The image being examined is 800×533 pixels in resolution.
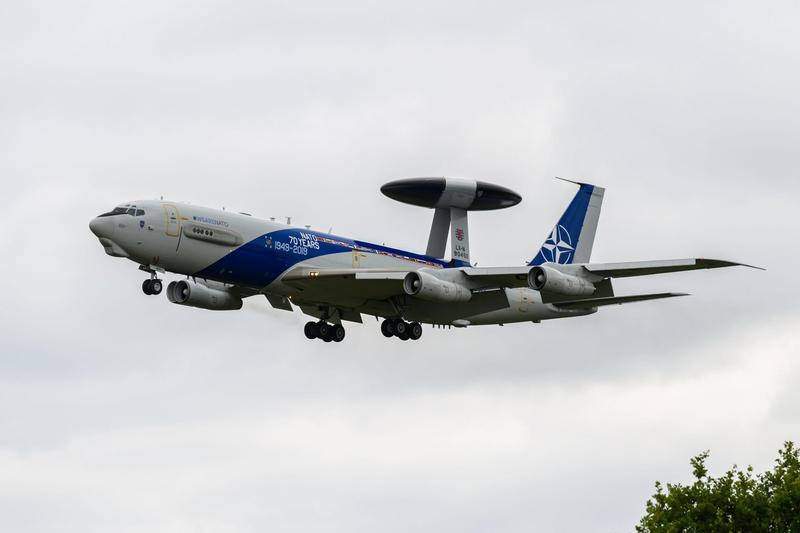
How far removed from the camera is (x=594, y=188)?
250 ft

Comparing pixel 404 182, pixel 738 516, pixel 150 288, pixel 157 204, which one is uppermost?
pixel 404 182

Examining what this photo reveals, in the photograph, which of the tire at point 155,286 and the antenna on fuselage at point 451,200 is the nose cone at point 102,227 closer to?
the tire at point 155,286

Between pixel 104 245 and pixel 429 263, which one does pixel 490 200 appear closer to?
pixel 429 263

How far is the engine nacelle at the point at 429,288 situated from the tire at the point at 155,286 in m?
10.8

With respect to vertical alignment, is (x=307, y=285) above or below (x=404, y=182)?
below

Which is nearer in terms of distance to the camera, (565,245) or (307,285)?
(307,285)

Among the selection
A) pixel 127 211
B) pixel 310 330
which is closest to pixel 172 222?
pixel 127 211

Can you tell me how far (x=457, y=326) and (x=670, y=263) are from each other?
12.7m

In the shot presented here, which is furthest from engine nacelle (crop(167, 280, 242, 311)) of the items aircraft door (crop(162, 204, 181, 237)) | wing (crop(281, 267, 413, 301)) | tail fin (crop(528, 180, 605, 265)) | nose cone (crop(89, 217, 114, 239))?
tail fin (crop(528, 180, 605, 265))

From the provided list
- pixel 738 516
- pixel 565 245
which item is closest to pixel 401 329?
pixel 565 245

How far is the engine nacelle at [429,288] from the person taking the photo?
61969 mm

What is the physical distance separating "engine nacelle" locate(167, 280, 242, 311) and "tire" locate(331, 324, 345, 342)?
16.3 feet

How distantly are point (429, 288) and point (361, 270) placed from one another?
322 centimetres

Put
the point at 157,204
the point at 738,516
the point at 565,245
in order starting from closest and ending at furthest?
the point at 738,516
the point at 157,204
the point at 565,245
